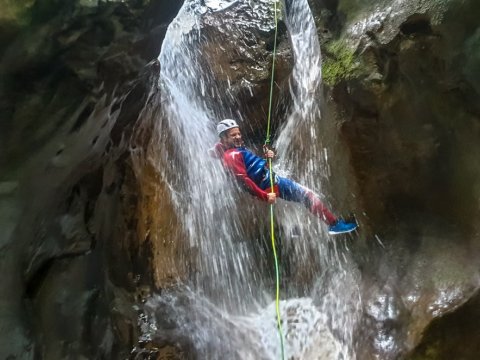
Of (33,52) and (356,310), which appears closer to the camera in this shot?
(33,52)

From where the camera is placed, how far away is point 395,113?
450cm

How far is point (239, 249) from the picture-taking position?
599cm

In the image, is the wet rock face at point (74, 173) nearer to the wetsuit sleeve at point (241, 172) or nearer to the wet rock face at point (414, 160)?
the wetsuit sleeve at point (241, 172)

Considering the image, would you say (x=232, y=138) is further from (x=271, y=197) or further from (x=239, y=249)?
(x=239, y=249)

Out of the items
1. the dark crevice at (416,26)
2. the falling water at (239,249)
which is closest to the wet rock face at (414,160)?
the dark crevice at (416,26)

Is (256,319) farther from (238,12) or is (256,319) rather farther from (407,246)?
(238,12)

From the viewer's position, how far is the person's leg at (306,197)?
4566 millimetres

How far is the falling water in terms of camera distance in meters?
5.12

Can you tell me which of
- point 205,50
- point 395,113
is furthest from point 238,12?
point 395,113

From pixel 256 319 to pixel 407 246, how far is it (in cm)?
180

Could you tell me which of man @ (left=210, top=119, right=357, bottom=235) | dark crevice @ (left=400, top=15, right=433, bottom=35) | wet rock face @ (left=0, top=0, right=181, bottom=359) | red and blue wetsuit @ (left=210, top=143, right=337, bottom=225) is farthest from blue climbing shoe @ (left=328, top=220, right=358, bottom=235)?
wet rock face @ (left=0, top=0, right=181, bottom=359)

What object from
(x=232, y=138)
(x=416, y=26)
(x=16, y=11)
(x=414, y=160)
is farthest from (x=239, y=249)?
(x=16, y=11)

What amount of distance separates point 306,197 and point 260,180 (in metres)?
0.45

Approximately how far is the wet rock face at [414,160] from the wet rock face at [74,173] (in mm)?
1884
